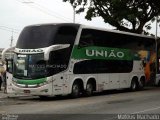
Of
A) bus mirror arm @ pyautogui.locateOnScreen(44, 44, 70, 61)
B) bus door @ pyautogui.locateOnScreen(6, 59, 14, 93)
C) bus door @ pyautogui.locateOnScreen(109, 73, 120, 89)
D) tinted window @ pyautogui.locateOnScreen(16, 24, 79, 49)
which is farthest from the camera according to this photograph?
bus door @ pyautogui.locateOnScreen(109, 73, 120, 89)

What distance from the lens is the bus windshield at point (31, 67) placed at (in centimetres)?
2305

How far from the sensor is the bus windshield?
907 inches

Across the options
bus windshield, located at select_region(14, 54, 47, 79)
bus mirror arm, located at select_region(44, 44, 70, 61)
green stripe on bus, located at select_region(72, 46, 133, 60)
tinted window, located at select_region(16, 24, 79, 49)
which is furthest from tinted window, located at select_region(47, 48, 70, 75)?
green stripe on bus, located at select_region(72, 46, 133, 60)

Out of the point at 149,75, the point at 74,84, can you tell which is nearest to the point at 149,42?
the point at 149,75

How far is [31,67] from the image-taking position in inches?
914

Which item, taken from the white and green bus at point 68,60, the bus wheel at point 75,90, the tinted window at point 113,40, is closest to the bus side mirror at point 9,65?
the white and green bus at point 68,60

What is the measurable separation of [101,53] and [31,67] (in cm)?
548

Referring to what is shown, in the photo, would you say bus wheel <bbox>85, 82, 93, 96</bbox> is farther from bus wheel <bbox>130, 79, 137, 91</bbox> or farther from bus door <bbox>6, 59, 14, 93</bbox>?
bus wheel <bbox>130, 79, 137, 91</bbox>

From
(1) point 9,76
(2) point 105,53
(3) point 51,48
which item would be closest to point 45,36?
(3) point 51,48

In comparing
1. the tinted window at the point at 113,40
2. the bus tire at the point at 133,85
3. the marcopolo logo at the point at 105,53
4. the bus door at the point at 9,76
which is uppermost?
the tinted window at the point at 113,40

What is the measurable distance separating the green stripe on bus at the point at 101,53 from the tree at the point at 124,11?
580 centimetres

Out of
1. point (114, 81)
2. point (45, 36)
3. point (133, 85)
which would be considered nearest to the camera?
point (45, 36)

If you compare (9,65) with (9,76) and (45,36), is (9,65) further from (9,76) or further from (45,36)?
(45,36)

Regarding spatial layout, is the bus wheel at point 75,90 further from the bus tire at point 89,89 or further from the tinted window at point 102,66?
the bus tire at point 89,89
